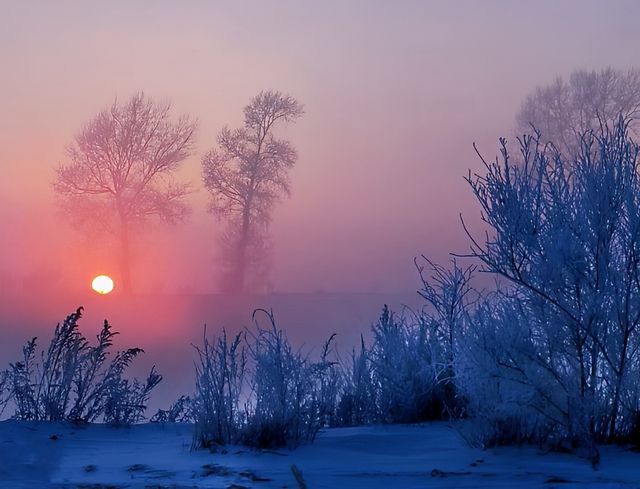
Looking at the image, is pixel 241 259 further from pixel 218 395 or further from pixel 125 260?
pixel 218 395

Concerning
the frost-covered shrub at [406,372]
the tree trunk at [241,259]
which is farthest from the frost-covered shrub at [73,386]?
the tree trunk at [241,259]

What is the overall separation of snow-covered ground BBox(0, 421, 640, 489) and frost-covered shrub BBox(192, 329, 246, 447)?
0.69ft

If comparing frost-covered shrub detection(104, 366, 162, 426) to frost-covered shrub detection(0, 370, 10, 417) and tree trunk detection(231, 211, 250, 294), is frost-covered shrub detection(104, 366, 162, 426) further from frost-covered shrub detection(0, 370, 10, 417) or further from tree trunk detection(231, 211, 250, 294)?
tree trunk detection(231, 211, 250, 294)

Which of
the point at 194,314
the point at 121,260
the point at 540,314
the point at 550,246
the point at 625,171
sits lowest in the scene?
the point at 540,314

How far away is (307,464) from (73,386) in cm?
351

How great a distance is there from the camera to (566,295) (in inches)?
247

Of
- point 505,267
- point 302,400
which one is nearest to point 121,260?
point 302,400

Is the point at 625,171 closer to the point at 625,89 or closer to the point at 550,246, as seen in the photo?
the point at 550,246

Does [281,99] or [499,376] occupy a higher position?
[281,99]

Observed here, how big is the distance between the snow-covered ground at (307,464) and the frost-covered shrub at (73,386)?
0.67 metres

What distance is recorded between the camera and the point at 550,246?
19.8 ft

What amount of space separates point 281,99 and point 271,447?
18.1 meters

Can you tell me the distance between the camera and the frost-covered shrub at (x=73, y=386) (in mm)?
8133

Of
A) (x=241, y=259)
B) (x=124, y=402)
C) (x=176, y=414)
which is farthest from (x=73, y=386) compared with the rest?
(x=241, y=259)
